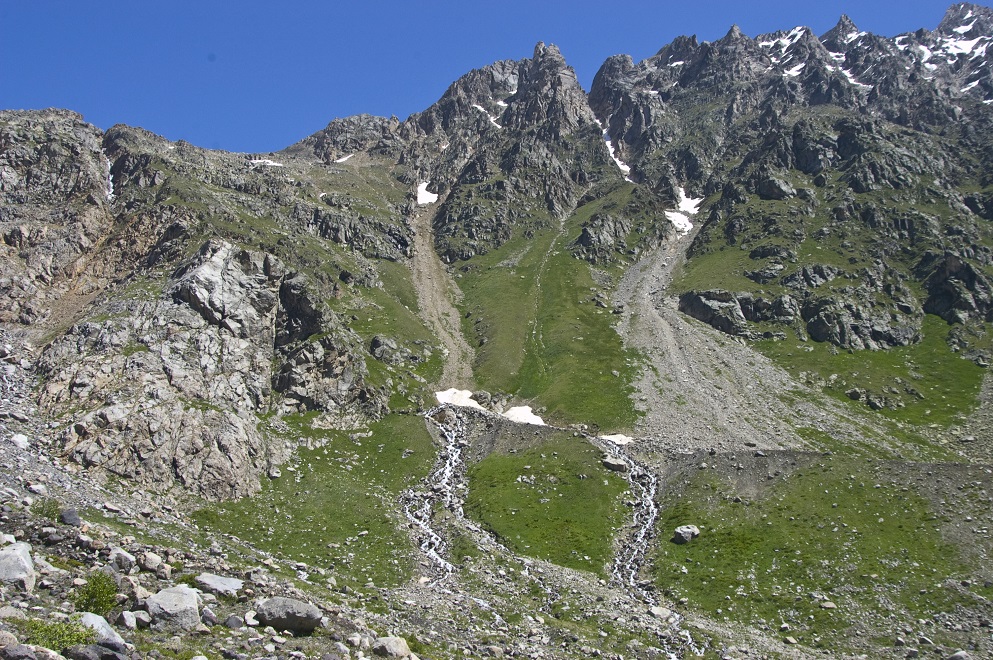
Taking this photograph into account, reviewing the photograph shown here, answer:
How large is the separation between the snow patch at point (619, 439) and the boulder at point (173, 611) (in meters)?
78.6

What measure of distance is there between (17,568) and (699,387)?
354 ft

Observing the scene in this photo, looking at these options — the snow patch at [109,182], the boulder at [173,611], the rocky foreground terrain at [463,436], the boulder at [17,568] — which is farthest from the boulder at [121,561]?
the snow patch at [109,182]

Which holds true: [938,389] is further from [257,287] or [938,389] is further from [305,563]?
[257,287]

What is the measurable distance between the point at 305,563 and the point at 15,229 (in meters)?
114

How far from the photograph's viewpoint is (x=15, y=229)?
12100 cm

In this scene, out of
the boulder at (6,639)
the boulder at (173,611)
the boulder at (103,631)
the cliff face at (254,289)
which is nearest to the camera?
the boulder at (6,639)

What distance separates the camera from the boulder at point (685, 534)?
64.1 m

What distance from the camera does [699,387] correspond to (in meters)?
112

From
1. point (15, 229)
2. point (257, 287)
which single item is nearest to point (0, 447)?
point (257, 287)

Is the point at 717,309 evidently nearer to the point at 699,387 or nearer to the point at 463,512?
the point at 699,387

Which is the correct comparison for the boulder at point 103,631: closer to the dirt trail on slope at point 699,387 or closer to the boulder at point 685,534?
the boulder at point 685,534

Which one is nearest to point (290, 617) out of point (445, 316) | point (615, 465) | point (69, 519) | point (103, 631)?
point (103, 631)

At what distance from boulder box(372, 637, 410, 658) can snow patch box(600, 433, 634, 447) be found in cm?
7368

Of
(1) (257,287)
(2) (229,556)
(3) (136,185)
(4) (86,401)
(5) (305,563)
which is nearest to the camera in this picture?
(2) (229,556)
